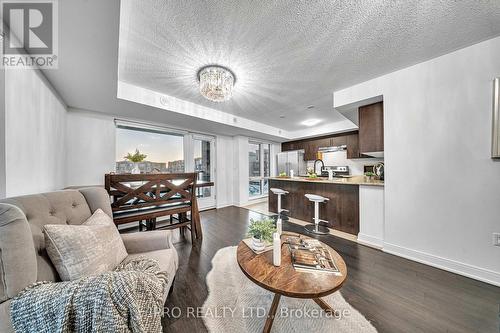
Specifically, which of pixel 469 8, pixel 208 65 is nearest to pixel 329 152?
pixel 469 8

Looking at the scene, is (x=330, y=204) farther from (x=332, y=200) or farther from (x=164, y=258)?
(x=164, y=258)

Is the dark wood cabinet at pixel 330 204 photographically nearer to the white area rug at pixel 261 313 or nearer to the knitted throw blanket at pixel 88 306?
the white area rug at pixel 261 313

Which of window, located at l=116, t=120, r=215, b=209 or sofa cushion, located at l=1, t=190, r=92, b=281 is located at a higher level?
window, located at l=116, t=120, r=215, b=209

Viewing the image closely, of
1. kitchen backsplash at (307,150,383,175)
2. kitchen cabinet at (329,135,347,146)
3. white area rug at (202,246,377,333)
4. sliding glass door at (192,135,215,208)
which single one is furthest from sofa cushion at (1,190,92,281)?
kitchen backsplash at (307,150,383,175)

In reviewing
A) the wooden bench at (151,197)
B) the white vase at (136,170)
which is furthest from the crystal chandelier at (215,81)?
the white vase at (136,170)

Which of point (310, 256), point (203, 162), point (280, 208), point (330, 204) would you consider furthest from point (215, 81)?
point (280, 208)

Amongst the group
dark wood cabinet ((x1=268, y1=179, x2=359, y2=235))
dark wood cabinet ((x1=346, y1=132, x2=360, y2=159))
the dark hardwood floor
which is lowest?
the dark hardwood floor

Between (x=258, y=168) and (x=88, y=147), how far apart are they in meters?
4.52

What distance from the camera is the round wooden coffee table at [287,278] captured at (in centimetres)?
97

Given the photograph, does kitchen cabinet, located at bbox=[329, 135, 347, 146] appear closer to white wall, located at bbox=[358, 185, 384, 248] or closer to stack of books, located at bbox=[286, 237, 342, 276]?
white wall, located at bbox=[358, 185, 384, 248]

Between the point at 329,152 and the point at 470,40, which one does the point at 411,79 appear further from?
the point at 329,152

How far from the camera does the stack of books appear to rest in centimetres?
118

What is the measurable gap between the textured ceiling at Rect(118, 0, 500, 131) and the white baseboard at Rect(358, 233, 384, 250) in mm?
2435

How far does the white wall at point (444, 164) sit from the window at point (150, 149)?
13.5 ft
